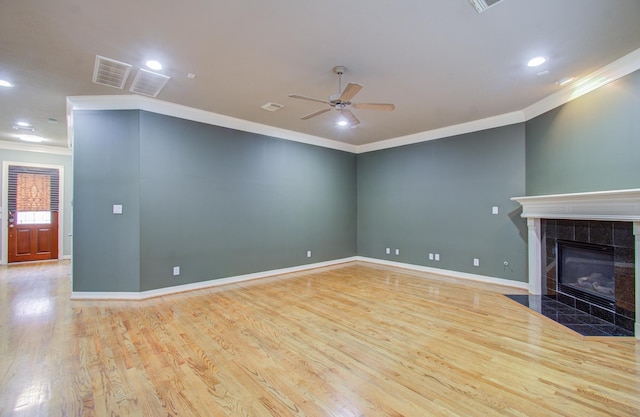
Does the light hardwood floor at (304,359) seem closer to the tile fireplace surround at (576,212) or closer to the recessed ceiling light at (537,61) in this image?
the tile fireplace surround at (576,212)

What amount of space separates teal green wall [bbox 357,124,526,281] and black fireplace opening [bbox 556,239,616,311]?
0.59m

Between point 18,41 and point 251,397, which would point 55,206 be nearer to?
point 18,41

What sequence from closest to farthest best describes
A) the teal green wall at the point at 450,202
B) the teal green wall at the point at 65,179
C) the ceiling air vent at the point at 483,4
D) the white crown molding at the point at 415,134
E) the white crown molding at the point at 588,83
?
the ceiling air vent at the point at 483,4 → the white crown molding at the point at 588,83 → the white crown molding at the point at 415,134 → the teal green wall at the point at 450,202 → the teal green wall at the point at 65,179

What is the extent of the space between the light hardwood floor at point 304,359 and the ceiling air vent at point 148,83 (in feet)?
9.25

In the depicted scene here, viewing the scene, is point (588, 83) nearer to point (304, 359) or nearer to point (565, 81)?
point (565, 81)

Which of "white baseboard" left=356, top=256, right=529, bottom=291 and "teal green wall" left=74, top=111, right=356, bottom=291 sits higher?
"teal green wall" left=74, top=111, right=356, bottom=291

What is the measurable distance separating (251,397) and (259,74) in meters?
3.17

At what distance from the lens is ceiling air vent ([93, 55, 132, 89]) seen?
317cm

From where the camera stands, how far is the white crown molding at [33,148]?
22.4 feet

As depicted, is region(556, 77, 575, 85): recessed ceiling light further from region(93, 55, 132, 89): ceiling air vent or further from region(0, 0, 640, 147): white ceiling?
region(93, 55, 132, 89): ceiling air vent

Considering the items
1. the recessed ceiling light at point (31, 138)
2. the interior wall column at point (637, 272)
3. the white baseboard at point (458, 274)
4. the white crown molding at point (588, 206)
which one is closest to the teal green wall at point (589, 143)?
the white crown molding at point (588, 206)

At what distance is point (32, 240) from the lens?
7.17 m

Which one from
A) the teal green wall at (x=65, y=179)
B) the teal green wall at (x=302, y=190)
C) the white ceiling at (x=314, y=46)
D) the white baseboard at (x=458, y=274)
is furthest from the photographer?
the teal green wall at (x=65, y=179)

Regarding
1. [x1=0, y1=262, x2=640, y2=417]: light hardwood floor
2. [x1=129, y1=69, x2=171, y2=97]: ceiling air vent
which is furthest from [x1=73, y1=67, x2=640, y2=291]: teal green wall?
[x1=0, y1=262, x2=640, y2=417]: light hardwood floor
